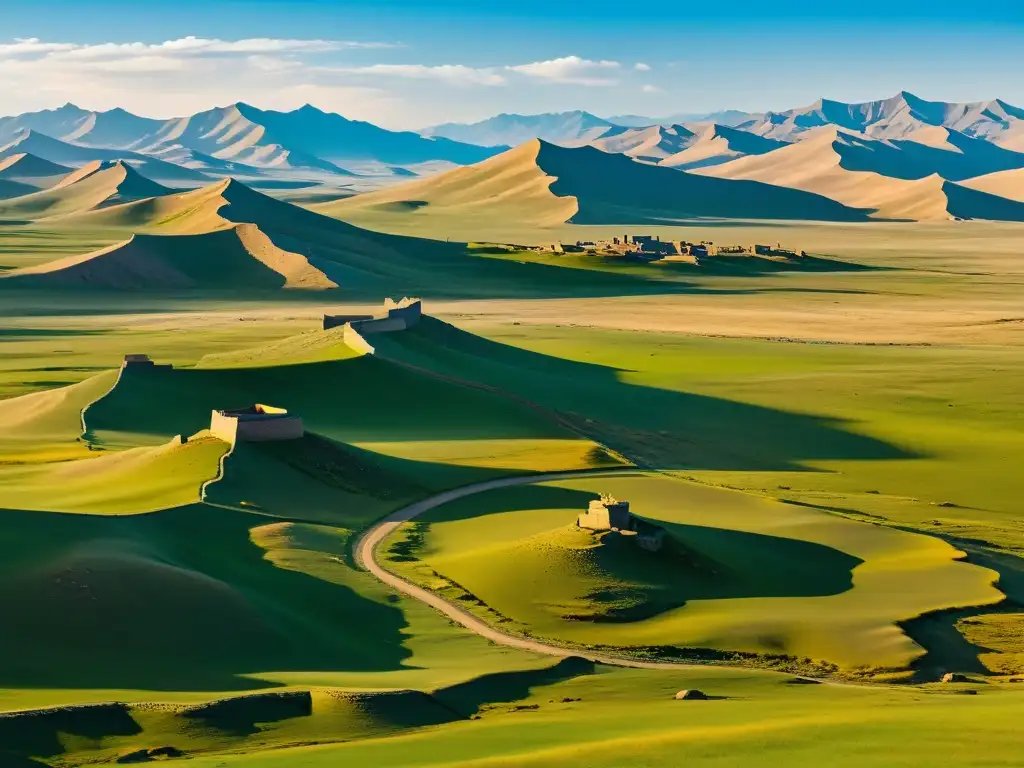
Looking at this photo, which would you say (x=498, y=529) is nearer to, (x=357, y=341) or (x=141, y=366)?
(x=141, y=366)

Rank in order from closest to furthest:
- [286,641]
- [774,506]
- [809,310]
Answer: [286,641], [774,506], [809,310]

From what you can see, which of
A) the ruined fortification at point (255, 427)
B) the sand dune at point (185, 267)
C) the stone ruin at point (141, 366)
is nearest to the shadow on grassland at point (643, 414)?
the stone ruin at point (141, 366)

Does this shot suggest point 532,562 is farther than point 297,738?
Yes

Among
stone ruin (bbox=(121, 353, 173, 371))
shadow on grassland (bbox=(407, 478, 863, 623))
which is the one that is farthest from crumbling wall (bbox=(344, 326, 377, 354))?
shadow on grassland (bbox=(407, 478, 863, 623))

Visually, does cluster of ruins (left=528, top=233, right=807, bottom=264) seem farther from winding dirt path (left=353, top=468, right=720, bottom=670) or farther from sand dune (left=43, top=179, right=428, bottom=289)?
winding dirt path (left=353, top=468, right=720, bottom=670)

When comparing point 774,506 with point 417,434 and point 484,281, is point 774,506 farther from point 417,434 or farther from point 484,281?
point 484,281

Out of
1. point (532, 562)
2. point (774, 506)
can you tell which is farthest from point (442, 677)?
point (774, 506)

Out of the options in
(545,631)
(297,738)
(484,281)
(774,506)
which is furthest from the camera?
(484,281)

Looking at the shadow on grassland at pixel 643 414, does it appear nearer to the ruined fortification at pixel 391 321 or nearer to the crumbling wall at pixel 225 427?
the ruined fortification at pixel 391 321
